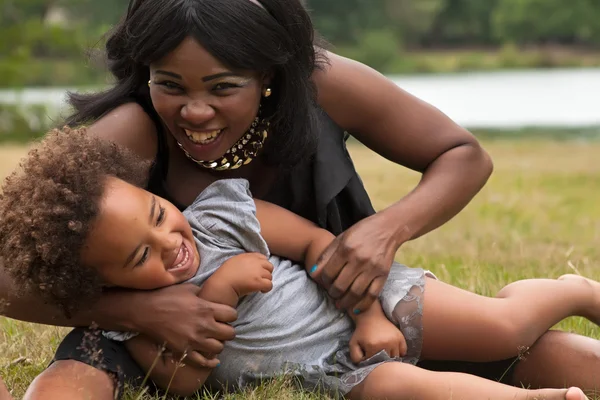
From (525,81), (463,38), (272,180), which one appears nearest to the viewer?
(272,180)

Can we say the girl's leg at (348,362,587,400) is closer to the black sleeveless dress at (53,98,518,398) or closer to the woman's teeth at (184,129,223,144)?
the black sleeveless dress at (53,98,518,398)

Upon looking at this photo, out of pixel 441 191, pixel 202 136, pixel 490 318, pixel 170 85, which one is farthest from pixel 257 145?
pixel 490 318

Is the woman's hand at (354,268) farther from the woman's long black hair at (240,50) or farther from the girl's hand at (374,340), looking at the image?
the woman's long black hair at (240,50)

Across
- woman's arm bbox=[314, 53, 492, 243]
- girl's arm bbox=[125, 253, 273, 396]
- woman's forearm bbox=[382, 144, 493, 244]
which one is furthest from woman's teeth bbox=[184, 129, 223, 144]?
woman's forearm bbox=[382, 144, 493, 244]

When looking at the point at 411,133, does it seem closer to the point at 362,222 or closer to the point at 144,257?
the point at 362,222

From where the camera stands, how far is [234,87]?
2752 millimetres

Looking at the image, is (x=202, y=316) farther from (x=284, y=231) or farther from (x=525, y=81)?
(x=525, y=81)

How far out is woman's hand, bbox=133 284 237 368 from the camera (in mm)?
2617

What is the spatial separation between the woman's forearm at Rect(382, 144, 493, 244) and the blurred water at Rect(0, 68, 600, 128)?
15.7 metres

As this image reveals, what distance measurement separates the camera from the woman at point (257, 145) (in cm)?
268

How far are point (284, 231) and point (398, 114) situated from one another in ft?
1.92

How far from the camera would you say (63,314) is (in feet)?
9.05

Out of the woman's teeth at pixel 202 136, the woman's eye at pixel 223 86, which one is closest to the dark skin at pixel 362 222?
the woman's teeth at pixel 202 136

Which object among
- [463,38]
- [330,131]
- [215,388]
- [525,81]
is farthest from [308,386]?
[525,81]
